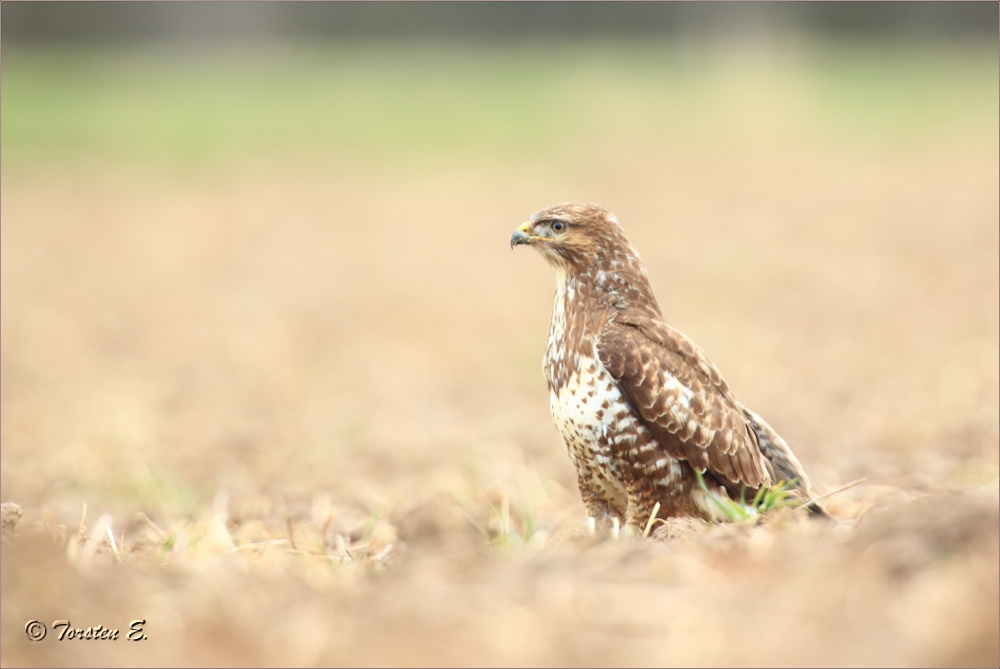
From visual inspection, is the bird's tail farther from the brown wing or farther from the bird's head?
the bird's head

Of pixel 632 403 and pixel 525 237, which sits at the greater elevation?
pixel 525 237

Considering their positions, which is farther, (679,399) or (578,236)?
(578,236)

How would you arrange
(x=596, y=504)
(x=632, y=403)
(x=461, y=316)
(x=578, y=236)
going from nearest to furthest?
(x=632, y=403) < (x=596, y=504) < (x=578, y=236) < (x=461, y=316)

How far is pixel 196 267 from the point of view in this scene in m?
16.3

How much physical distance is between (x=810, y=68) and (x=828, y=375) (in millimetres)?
25072

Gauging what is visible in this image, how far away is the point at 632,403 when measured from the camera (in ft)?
15.5

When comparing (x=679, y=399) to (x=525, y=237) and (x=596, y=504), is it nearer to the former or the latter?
(x=596, y=504)

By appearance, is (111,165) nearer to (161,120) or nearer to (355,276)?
(161,120)

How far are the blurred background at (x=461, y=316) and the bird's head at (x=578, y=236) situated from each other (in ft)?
4.06

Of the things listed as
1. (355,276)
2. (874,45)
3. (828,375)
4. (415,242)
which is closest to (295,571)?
(828,375)

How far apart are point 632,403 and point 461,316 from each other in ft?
28.7

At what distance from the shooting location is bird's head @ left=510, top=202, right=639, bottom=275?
5.27m

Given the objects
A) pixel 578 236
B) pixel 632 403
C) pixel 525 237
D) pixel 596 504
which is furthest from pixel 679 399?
pixel 525 237

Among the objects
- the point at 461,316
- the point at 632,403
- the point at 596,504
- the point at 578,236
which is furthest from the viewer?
the point at 461,316
